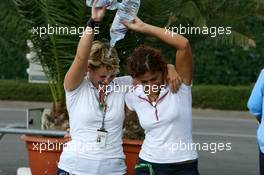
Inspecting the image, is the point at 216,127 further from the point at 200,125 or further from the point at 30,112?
the point at 30,112

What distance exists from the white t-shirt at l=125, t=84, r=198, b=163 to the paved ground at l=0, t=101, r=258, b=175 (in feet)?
16.4

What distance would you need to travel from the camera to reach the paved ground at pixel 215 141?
10.0 metres

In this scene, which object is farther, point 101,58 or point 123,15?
Result: point 123,15

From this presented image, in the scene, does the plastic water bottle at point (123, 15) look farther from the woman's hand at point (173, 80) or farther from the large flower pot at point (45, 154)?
the large flower pot at point (45, 154)

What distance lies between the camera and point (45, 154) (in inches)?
258

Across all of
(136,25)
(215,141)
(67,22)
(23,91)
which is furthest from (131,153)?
(23,91)

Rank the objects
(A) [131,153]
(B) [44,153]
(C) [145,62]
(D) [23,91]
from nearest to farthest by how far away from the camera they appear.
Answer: (C) [145,62]
(A) [131,153]
(B) [44,153]
(D) [23,91]

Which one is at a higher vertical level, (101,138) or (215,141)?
(101,138)

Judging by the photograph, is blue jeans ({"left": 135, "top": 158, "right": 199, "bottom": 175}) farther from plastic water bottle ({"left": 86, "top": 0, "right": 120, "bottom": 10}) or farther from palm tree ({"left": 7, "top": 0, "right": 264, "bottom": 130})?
palm tree ({"left": 7, "top": 0, "right": 264, "bottom": 130})

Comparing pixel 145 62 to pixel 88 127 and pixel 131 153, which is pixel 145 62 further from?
pixel 131 153

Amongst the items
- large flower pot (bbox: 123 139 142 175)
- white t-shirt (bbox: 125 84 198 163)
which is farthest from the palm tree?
white t-shirt (bbox: 125 84 198 163)

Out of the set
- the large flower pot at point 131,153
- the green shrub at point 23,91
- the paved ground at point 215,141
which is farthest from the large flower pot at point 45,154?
the green shrub at point 23,91

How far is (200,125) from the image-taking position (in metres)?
16.3

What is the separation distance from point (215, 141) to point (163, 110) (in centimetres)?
898
